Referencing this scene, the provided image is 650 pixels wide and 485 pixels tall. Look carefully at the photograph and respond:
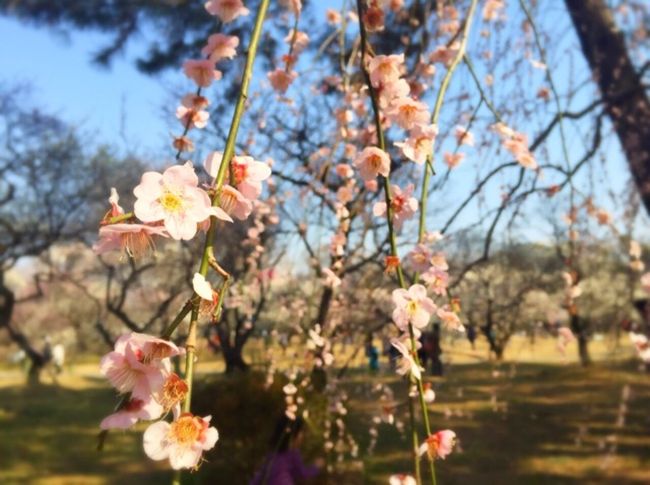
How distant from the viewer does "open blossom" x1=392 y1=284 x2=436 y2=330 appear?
0.78 metres

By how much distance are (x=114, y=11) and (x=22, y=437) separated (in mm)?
4023

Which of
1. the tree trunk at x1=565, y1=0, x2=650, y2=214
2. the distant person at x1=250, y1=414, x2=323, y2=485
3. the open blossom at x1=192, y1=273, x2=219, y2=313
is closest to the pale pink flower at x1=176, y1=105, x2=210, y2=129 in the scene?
the open blossom at x1=192, y1=273, x2=219, y2=313

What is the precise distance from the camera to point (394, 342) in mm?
781

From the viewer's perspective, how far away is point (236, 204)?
58 centimetres

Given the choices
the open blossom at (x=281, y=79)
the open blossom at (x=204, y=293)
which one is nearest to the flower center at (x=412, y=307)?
the open blossom at (x=204, y=293)

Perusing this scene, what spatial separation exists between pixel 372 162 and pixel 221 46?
1.01 ft

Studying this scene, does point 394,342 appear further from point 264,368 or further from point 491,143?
point 264,368

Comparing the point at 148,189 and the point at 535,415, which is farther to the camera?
the point at 535,415

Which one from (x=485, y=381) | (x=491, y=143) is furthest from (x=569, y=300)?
(x=485, y=381)

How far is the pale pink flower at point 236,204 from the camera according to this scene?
576 millimetres

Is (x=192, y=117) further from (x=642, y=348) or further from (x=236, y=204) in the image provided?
(x=642, y=348)

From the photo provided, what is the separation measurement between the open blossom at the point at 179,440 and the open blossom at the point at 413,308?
1.17 feet

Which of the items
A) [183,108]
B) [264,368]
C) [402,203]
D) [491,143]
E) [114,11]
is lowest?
[264,368]

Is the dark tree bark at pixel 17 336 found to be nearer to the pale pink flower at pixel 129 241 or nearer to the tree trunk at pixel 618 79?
the tree trunk at pixel 618 79
